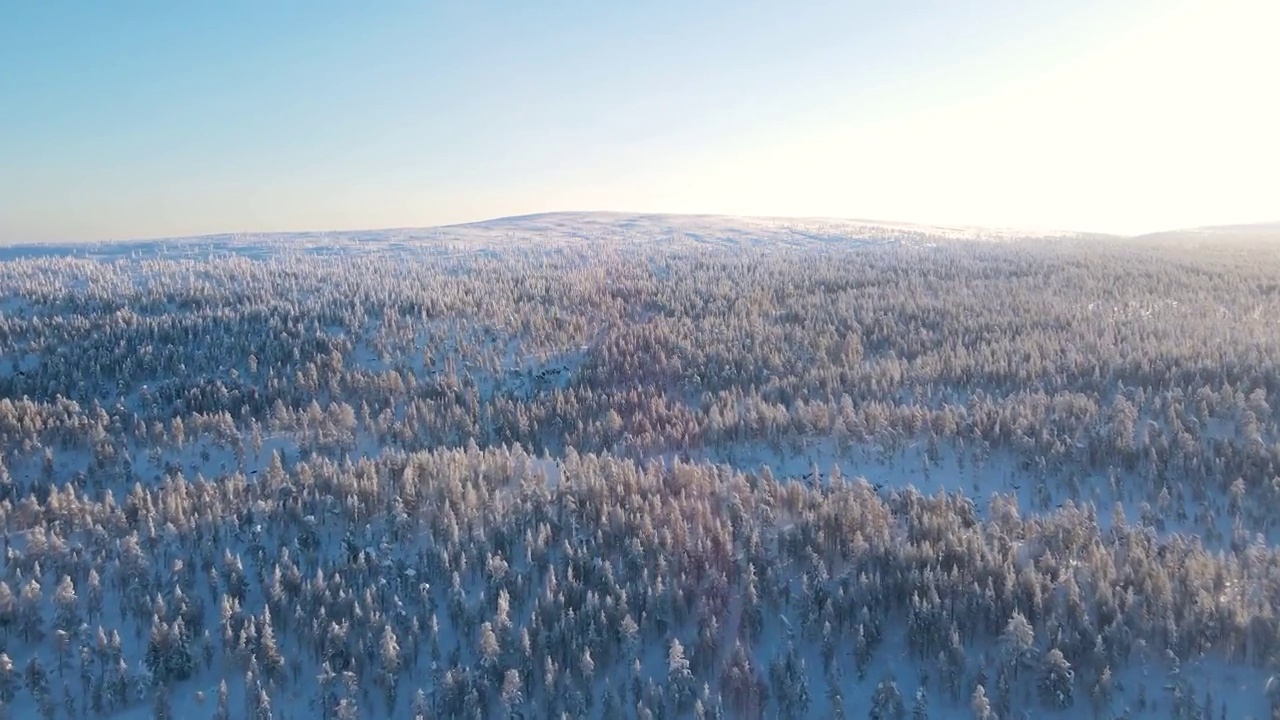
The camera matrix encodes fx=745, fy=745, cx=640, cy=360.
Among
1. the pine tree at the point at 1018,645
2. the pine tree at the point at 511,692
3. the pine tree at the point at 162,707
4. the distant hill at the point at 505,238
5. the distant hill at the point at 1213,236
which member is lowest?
the pine tree at the point at 162,707

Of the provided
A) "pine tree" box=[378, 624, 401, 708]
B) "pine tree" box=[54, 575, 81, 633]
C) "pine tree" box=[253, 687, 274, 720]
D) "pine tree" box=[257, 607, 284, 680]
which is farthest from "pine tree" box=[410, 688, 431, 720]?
"pine tree" box=[54, 575, 81, 633]

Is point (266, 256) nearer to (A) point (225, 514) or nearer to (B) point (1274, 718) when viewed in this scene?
(A) point (225, 514)

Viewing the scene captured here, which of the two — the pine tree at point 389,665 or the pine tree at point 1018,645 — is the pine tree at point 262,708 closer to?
the pine tree at point 389,665

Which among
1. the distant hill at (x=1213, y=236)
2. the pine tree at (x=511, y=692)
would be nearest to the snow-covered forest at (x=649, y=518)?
the pine tree at (x=511, y=692)

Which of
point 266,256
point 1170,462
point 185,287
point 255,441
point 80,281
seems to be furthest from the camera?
point 266,256

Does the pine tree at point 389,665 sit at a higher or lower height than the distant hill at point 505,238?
lower

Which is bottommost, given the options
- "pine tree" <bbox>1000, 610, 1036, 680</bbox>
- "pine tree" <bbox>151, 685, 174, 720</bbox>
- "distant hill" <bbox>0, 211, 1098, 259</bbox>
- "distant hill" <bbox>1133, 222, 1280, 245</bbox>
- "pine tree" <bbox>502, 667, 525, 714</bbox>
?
"pine tree" <bbox>151, 685, 174, 720</bbox>

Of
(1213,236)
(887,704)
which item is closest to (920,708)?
(887,704)

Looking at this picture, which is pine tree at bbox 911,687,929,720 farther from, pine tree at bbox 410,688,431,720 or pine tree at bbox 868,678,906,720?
pine tree at bbox 410,688,431,720

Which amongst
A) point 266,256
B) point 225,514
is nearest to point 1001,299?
point 225,514
